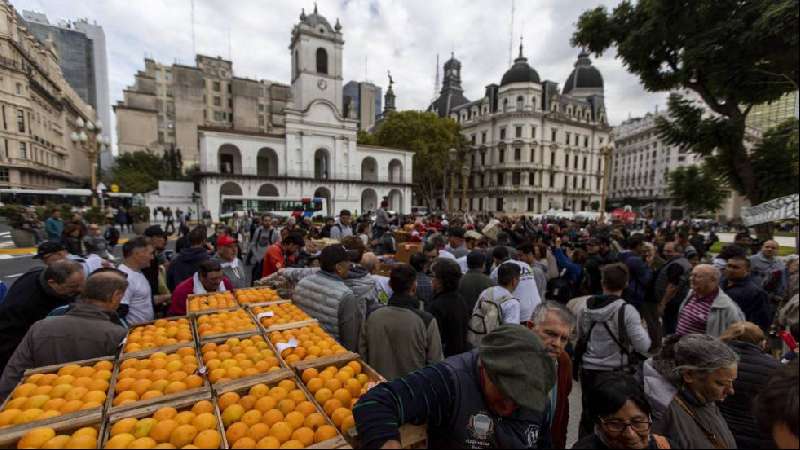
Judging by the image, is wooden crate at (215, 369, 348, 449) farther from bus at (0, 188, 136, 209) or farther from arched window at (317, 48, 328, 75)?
arched window at (317, 48, 328, 75)

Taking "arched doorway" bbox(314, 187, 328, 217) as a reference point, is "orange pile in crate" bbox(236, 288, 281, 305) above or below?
below

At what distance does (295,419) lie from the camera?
1688mm

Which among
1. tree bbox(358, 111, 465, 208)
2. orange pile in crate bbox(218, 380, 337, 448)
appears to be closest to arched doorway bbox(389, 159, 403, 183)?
tree bbox(358, 111, 465, 208)

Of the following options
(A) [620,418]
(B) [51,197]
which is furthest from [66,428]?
(B) [51,197]

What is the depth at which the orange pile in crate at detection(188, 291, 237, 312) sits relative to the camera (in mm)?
3509

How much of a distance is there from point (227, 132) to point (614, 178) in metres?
95.1

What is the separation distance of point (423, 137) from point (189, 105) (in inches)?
1683

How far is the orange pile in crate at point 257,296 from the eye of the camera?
391cm

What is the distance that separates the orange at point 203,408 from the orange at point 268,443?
0.46 meters

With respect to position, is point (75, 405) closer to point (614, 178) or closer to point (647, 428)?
point (647, 428)

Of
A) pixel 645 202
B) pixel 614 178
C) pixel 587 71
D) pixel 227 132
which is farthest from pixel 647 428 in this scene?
pixel 614 178

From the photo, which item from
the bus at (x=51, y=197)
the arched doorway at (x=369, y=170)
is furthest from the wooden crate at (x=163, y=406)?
the arched doorway at (x=369, y=170)

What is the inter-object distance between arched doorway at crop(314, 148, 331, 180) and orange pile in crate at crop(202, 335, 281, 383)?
1476 inches

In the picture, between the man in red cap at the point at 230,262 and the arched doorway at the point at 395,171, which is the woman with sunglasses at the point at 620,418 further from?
the arched doorway at the point at 395,171
